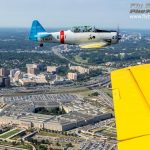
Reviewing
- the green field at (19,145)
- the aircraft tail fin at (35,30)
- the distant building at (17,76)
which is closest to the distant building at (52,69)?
the distant building at (17,76)

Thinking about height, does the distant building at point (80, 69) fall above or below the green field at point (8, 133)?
above

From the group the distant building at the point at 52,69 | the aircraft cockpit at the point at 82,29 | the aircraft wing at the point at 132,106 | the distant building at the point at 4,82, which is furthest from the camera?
the distant building at the point at 52,69

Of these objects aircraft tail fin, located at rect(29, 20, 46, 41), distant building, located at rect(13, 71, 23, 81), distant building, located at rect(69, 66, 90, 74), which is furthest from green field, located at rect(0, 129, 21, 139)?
distant building, located at rect(69, 66, 90, 74)

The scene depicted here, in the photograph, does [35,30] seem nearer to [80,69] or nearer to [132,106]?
[132,106]

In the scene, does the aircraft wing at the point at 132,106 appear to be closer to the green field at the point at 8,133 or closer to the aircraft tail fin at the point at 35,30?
the aircraft tail fin at the point at 35,30

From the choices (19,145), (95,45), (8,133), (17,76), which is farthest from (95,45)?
(17,76)

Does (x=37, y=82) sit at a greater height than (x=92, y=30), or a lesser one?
lesser

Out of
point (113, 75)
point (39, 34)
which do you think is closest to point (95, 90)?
point (39, 34)

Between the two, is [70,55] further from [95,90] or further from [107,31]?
[107,31]

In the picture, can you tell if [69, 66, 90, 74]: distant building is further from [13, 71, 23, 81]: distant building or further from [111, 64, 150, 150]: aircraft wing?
[111, 64, 150, 150]: aircraft wing
